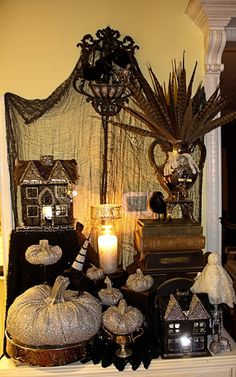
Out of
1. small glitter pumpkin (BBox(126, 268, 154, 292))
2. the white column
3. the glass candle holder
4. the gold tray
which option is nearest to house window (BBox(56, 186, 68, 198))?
the glass candle holder

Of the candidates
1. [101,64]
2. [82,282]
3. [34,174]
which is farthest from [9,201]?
[101,64]

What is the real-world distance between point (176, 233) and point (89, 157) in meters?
0.52

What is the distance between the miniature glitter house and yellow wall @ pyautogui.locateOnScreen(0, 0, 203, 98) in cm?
101

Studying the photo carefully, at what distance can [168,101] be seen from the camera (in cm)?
151

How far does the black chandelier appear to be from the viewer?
153 cm

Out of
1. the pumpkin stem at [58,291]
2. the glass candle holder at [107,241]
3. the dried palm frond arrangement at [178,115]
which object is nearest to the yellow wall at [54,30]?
the dried palm frond arrangement at [178,115]

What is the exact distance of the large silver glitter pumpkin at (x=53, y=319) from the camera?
1123 mm

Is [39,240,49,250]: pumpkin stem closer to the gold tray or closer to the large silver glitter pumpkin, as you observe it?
the large silver glitter pumpkin

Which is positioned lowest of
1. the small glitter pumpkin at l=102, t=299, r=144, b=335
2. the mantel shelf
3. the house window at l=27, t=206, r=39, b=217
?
the mantel shelf

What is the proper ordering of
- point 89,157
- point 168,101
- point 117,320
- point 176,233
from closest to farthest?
point 117,320, point 176,233, point 168,101, point 89,157

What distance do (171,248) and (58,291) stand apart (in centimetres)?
44

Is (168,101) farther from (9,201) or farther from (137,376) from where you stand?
(137,376)

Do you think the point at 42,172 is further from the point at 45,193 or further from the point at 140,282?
the point at 140,282

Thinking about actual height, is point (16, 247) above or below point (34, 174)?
below
